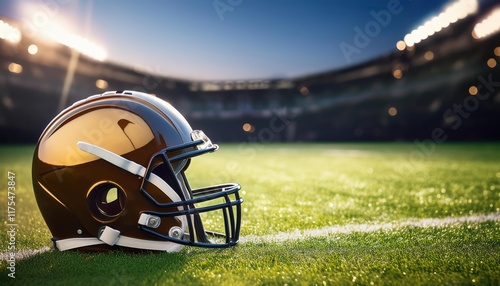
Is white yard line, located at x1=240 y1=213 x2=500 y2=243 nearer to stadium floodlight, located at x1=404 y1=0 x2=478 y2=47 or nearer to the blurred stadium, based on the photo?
the blurred stadium

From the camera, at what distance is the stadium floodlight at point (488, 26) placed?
70.2 ft

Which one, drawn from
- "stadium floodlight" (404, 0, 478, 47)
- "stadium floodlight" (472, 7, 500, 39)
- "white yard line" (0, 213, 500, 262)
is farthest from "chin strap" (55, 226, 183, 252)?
"stadium floodlight" (404, 0, 478, 47)

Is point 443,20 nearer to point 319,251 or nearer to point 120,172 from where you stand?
point 319,251

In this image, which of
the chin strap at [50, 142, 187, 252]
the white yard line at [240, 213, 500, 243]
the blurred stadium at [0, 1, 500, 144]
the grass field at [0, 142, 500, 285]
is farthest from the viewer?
the blurred stadium at [0, 1, 500, 144]

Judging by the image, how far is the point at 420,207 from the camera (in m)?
3.33

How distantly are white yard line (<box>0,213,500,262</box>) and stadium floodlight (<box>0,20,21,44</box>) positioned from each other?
958 inches

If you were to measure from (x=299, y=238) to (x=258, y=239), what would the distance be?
246 mm

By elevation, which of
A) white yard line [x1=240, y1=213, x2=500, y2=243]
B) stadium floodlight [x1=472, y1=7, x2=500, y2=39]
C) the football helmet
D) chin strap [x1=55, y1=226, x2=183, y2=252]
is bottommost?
white yard line [x1=240, y1=213, x2=500, y2=243]

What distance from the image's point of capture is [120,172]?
66.7 inches

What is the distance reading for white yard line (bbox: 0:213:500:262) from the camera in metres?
→ 2.01

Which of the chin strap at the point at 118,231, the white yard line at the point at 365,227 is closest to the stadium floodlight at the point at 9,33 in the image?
the chin strap at the point at 118,231

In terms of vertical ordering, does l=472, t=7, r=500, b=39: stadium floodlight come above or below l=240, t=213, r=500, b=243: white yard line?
above

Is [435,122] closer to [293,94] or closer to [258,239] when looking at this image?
[293,94]

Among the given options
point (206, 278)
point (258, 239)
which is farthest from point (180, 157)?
point (258, 239)
